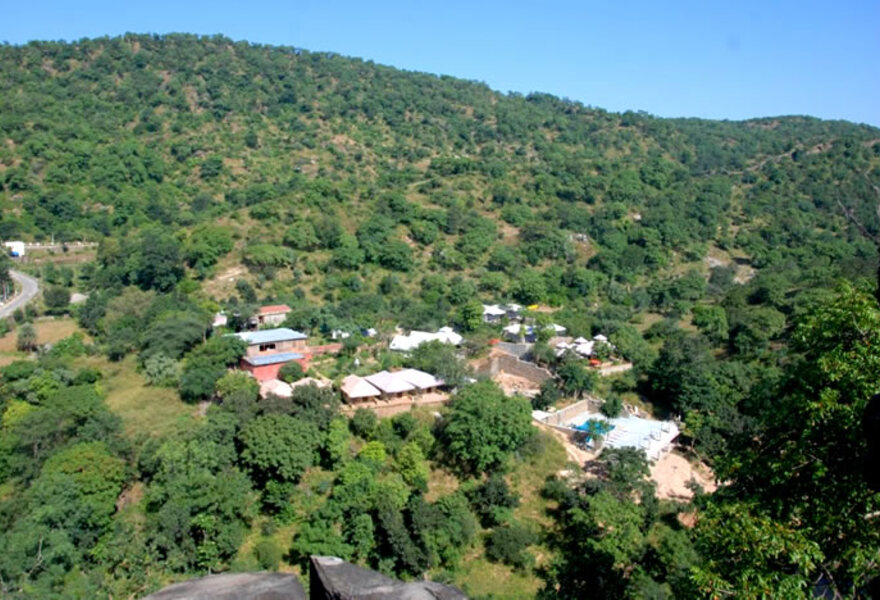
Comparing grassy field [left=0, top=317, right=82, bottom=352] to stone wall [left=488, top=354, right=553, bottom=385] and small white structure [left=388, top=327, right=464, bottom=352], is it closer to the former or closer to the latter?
small white structure [left=388, top=327, right=464, bottom=352]

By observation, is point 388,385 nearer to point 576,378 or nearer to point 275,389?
point 275,389

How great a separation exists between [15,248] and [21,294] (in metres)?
9.03

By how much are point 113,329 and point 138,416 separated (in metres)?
8.36

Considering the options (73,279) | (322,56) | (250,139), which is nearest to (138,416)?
(73,279)

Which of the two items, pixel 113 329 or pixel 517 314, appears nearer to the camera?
pixel 113 329

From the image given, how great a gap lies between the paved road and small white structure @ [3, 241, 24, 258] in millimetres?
3148

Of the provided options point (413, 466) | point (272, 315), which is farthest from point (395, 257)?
point (413, 466)

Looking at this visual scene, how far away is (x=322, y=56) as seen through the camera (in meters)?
87.5

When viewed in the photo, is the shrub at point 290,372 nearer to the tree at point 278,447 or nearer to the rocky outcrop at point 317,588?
the tree at point 278,447

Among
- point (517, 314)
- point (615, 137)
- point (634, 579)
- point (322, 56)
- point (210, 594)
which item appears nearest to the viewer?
point (210, 594)

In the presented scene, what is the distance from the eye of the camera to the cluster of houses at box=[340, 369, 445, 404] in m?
20.6

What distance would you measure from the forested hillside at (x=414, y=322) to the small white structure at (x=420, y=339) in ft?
4.85

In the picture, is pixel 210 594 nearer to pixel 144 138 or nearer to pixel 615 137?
pixel 144 138

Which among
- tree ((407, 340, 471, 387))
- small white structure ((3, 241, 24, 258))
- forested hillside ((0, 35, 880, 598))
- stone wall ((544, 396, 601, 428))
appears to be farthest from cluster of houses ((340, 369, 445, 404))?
small white structure ((3, 241, 24, 258))
